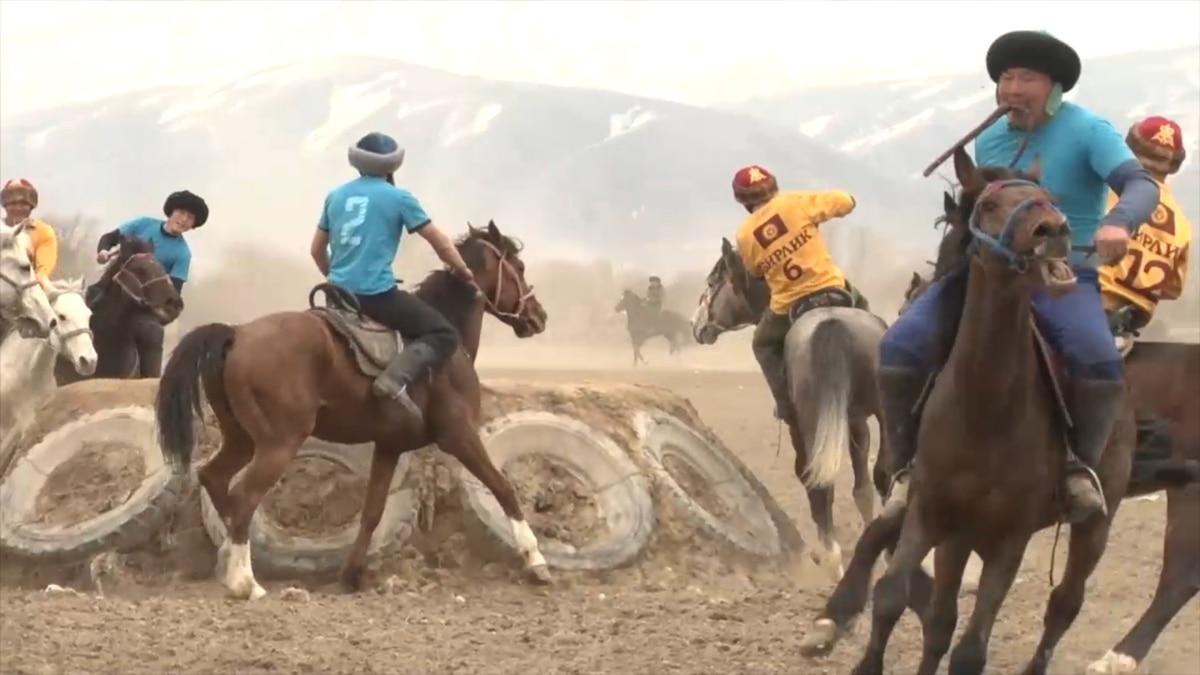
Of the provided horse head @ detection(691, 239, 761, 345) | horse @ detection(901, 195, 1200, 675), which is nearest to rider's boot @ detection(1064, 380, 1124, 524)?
horse @ detection(901, 195, 1200, 675)

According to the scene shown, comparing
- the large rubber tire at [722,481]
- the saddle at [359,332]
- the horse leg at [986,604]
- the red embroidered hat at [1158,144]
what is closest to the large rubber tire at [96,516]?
the saddle at [359,332]

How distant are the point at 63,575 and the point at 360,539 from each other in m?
1.69

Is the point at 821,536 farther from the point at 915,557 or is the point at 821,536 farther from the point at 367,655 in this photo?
the point at 915,557

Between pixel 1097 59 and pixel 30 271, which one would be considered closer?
pixel 30 271

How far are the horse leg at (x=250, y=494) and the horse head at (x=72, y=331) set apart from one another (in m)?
2.36

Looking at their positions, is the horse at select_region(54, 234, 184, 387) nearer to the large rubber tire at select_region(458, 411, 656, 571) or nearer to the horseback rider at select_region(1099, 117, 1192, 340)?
the large rubber tire at select_region(458, 411, 656, 571)

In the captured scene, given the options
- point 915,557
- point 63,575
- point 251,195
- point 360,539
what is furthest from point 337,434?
point 251,195

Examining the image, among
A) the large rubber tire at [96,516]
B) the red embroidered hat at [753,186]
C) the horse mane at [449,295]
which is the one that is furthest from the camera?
the red embroidered hat at [753,186]

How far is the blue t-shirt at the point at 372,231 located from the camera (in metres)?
8.91

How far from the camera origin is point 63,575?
906 cm

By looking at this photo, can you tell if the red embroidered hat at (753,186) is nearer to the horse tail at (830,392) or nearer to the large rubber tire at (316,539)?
the horse tail at (830,392)

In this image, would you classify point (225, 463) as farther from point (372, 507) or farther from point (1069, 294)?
point (1069, 294)

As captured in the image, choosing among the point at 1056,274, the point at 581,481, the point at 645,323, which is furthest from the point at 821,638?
the point at 645,323

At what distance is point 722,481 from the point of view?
10383 mm
